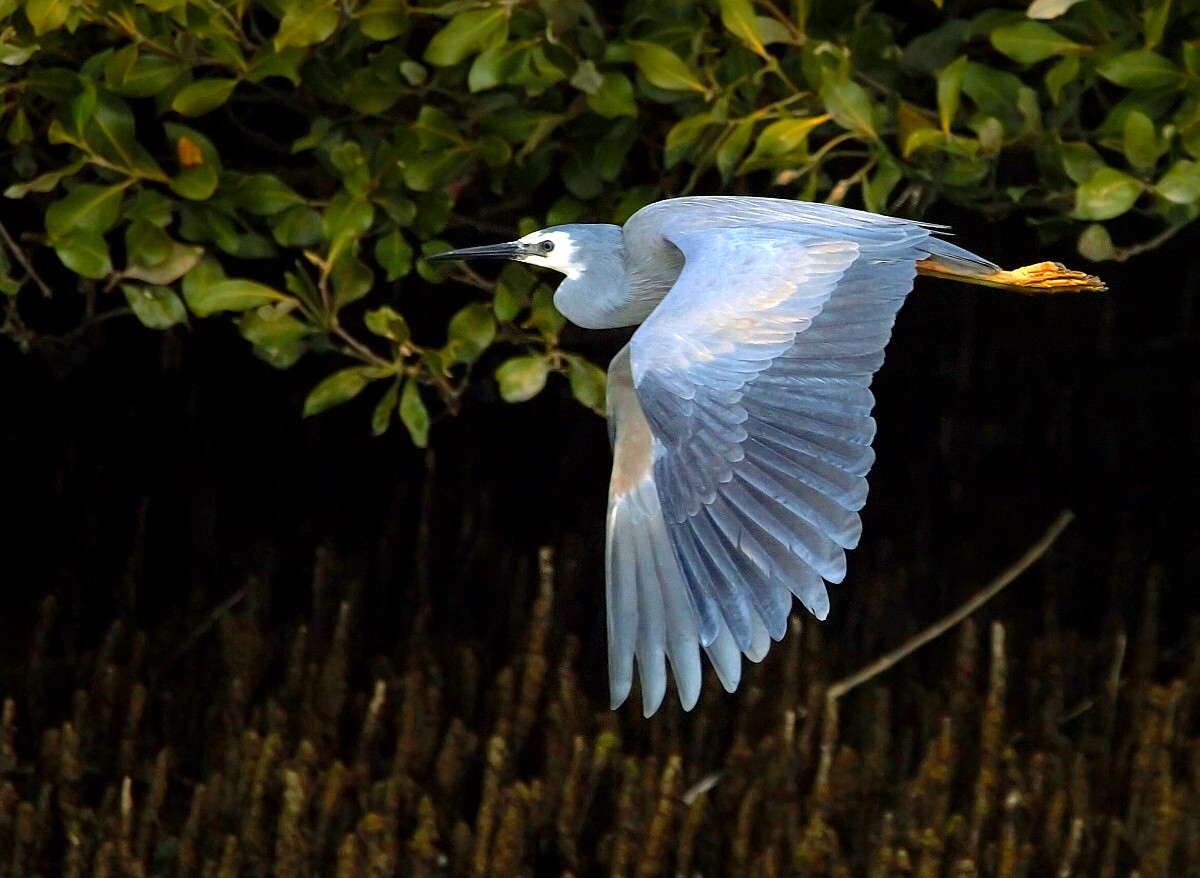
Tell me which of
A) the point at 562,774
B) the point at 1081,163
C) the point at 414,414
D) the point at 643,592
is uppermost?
the point at 1081,163

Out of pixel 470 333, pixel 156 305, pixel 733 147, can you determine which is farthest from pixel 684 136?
pixel 156 305

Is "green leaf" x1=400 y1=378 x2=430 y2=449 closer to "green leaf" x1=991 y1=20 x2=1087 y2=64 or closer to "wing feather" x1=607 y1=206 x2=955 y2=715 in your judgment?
"wing feather" x1=607 y1=206 x2=955 y2=715

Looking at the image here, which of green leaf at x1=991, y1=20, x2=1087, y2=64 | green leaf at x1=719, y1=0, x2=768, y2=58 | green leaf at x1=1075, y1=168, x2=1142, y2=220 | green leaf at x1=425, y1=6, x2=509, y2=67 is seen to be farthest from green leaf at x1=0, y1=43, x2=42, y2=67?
green leaf at x1=1075, y1=168, x2=1142, y2=220

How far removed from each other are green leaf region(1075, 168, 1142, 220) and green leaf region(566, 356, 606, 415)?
2.49 feet

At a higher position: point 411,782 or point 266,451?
point 266,451

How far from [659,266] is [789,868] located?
1.07 metres

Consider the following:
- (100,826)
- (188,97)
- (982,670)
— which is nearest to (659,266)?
(188,97)

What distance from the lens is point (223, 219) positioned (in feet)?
9.37

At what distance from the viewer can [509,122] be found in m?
2.74

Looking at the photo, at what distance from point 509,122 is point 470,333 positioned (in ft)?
1.10

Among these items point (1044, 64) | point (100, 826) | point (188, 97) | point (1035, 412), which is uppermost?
point (1044, 64)

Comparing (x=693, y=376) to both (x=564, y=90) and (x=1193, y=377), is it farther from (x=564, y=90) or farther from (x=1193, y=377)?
(x=1193, y=377)

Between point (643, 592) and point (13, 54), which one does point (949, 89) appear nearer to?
point (643, 592)

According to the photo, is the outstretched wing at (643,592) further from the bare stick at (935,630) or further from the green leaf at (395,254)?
the bare stick at (935,630)
